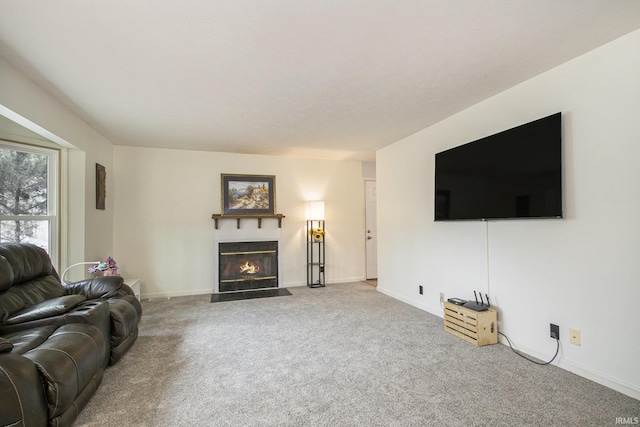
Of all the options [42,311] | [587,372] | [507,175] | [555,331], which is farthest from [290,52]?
[587,372]

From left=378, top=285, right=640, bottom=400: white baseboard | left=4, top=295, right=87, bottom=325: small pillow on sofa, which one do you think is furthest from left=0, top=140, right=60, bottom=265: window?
left=378, top=285, right=640, bottom=400: white baseboard

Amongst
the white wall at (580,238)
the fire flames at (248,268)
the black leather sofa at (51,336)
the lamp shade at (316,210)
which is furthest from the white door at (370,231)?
the black leather sofa at (51,336)

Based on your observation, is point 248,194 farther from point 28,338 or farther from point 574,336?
point 574,336

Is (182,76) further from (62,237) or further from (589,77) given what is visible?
(589,77)

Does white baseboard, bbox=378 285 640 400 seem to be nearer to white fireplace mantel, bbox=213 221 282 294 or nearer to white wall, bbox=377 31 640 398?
white wall, bbox=377 31 640 398

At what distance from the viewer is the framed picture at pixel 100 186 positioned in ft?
13.2

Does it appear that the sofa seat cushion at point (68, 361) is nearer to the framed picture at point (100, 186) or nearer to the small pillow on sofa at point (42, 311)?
the small pillow on sofa at point (42, 311)

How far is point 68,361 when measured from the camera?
67.5 inches

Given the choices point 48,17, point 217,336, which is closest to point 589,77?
point 48,17

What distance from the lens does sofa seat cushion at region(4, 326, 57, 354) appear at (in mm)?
1778

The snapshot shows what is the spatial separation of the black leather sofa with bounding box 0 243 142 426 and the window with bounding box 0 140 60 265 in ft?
2.67

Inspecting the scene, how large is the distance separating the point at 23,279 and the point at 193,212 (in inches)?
108

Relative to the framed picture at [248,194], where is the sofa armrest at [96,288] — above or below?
below

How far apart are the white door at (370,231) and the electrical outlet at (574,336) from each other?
12.7ft
